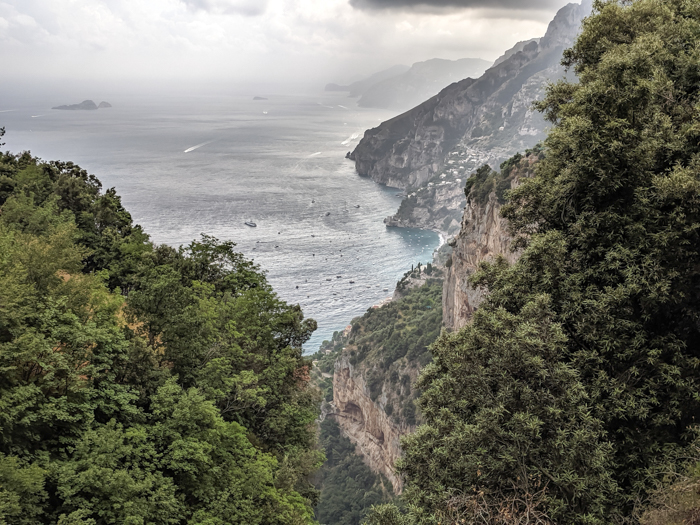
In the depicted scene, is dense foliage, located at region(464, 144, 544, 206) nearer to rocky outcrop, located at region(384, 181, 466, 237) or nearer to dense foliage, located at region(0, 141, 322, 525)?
dense foliage, located at region(0, 141, 322, 525)

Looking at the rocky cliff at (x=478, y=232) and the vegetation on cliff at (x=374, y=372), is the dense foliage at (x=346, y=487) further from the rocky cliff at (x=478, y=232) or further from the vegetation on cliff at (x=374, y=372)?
the rocky cliff at (x=478, y=232)

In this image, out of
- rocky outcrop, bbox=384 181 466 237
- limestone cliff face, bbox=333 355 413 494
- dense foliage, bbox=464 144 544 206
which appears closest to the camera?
dense foliage, bbox=464 144 544 206

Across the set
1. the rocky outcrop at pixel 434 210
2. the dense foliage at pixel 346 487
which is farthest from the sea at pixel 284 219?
the dense foliage at pixel 346 487

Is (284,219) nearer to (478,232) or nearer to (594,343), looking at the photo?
(478,232)

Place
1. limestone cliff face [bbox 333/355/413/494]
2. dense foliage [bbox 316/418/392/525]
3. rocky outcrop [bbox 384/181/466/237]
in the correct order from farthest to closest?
rocky outcrop [bbox 384/181/466/237] → limestone cliff face [bbox 333/355/413/494] → dense foliage [bbox 316/418/392/525]

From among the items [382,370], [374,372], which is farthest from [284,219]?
[382,370]

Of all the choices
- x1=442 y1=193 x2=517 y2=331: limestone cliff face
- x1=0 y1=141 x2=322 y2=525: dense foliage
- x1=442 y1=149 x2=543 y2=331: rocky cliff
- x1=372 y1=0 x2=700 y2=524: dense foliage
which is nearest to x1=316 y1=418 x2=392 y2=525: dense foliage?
x1=442 y1=149 x2=543 y2=331: rocky cliff

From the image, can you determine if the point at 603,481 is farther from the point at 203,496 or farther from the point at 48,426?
the point at 48,426
